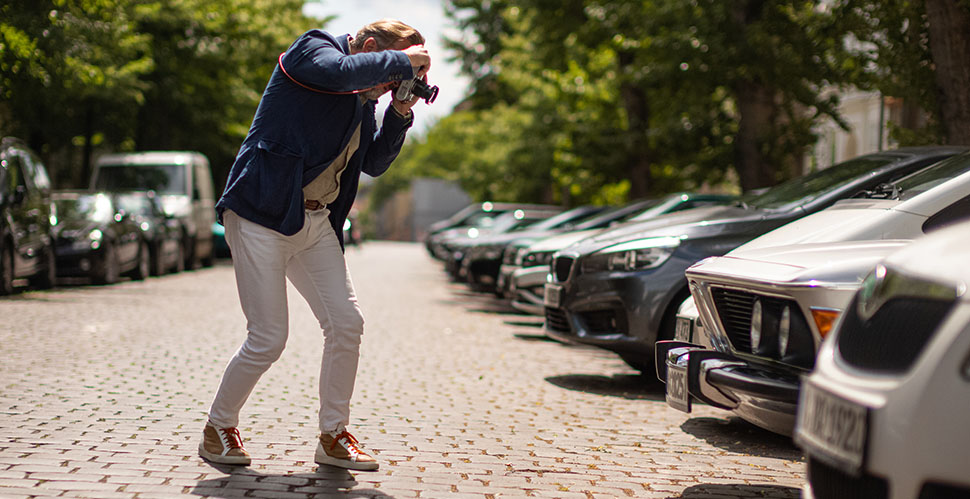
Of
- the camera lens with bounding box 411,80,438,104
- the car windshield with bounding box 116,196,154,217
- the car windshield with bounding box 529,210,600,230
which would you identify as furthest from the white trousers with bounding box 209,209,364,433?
the car windshield with bounding box 116,196,154,217

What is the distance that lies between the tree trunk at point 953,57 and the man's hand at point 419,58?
744 centimetres

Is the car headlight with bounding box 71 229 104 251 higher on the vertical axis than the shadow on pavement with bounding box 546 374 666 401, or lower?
higher

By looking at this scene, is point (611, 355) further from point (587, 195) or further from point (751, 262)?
point (587, 195)

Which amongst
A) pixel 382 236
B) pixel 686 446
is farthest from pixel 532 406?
pixel 382 236

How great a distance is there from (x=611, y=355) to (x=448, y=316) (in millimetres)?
4114

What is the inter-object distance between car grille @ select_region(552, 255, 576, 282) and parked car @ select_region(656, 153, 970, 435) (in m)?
3.15

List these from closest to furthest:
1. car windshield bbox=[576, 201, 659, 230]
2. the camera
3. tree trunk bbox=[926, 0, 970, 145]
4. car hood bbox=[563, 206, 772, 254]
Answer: the camera → car hood bbox=[563, 206, 772, 254] → tree trunk bbox=[926, 0, 970, 145] → car windshield bbox=[576, 201, 659, 230]

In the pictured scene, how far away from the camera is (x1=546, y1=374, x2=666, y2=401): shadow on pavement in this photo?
801 centimetres

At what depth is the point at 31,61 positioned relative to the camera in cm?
1518

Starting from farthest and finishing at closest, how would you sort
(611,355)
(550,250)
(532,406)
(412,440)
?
1. (550,250)
2. (611,355)
3. (532,406)
4. (412,440)

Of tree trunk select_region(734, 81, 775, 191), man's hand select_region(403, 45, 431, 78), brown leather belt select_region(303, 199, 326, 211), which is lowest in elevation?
brown leather belt select_region(303, 199, 326, 211)

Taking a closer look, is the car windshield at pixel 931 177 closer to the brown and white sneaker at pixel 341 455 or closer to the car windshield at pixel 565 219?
the brown and white sneaker at pixel 341 455

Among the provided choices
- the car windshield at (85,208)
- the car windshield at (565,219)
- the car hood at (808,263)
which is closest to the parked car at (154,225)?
the car windshield at (85,208)

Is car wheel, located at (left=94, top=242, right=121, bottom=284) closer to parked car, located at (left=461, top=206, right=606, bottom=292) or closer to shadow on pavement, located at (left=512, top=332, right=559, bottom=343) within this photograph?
parked car, located at (left=461, top=206, right=606, bottom=292)
